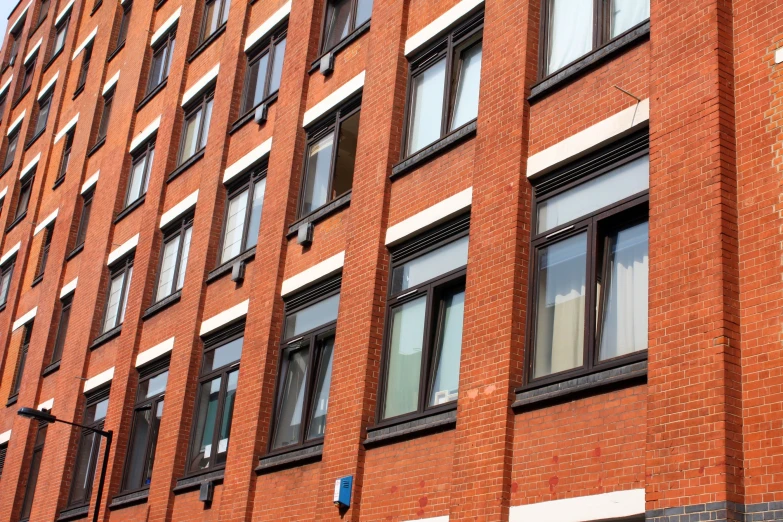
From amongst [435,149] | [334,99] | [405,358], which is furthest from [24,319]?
[435,149]

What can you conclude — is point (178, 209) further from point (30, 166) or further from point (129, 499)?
point (30, 166)

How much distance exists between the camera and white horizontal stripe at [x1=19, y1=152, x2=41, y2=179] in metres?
34.4

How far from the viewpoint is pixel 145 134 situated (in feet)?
86.2

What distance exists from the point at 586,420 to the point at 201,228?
11965mm

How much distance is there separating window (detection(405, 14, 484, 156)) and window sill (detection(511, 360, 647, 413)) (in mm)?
4737

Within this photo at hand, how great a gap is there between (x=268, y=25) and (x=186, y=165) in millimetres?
3526

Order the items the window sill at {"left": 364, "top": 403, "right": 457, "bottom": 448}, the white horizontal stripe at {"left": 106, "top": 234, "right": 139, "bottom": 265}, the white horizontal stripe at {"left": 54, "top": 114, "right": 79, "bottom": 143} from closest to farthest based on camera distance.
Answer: the window sill at {"left": 364, "top": 403, "right": 457, "bottom": 448}, the white horizontal stripe at {"left": 106, "top": 234, "right": 139, "bottom": 265}, the white horizontal stripe at {"left": 54, "top": 114, "right": 79, "bottom": 143}

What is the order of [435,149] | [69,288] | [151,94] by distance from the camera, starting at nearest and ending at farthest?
[435,149] < [151,94] < [69,288]

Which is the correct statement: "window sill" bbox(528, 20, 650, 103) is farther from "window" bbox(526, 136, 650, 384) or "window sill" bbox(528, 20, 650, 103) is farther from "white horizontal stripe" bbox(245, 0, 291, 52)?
"white horizontal stripe" bbox(245, 0, 291, 52)

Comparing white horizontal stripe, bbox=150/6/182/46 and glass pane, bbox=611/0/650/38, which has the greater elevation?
white horizontal stripe, bbox=150/6/182/46

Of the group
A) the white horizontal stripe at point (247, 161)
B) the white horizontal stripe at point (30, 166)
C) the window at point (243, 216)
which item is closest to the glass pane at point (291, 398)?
the window at point (243, 216)

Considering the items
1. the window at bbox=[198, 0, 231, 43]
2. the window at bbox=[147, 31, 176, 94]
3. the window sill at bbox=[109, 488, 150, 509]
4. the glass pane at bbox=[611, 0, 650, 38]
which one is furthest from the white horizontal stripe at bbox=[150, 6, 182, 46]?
the glass pane at bbox=[611, 0, 650, 38]

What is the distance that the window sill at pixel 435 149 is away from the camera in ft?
49.4

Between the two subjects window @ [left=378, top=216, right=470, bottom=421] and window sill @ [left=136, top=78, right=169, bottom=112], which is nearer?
window @ [left=378, top=216, right=470, bottom=421]
